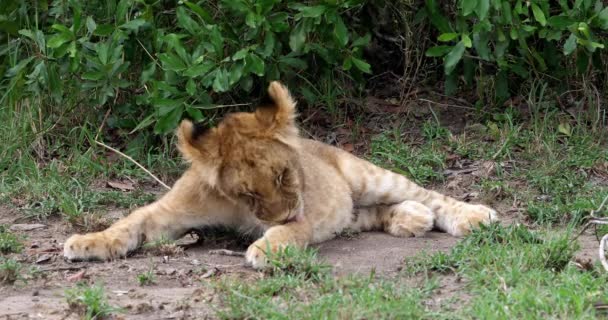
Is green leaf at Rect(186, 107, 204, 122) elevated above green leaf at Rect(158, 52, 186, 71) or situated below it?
below

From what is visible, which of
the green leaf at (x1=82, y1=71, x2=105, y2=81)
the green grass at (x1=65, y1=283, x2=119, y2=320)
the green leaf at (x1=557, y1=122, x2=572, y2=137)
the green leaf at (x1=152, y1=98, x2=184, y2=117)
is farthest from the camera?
the green leaf at (x1=557, y1=122, x2=572, y2=137)

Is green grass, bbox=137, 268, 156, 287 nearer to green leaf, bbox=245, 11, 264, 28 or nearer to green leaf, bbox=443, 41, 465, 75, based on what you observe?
green leaf, bbox=245, 11, 264, 28

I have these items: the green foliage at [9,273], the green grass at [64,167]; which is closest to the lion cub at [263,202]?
the green foliage at [9,273]

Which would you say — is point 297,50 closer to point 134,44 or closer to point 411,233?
point 134,44

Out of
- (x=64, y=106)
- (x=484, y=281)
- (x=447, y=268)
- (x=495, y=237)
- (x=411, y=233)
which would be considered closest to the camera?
(x=484, y=281)

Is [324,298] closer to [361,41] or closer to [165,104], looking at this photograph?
[165,104]

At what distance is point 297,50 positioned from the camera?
7090mm

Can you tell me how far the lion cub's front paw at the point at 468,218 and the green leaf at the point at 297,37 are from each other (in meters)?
1.61

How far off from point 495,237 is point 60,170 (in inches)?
128

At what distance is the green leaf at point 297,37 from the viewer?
23.0ft

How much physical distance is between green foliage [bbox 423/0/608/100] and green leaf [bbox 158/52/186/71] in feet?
5.51

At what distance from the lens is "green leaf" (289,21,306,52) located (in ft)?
23.0

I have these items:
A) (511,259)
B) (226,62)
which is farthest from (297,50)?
(511,259)

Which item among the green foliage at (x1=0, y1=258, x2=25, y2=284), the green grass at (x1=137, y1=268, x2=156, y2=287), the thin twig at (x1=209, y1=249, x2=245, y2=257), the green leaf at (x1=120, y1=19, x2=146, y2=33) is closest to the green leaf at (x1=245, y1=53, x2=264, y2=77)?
the green leaf at (x1=120, y1=19, x2=146, y2=33)
